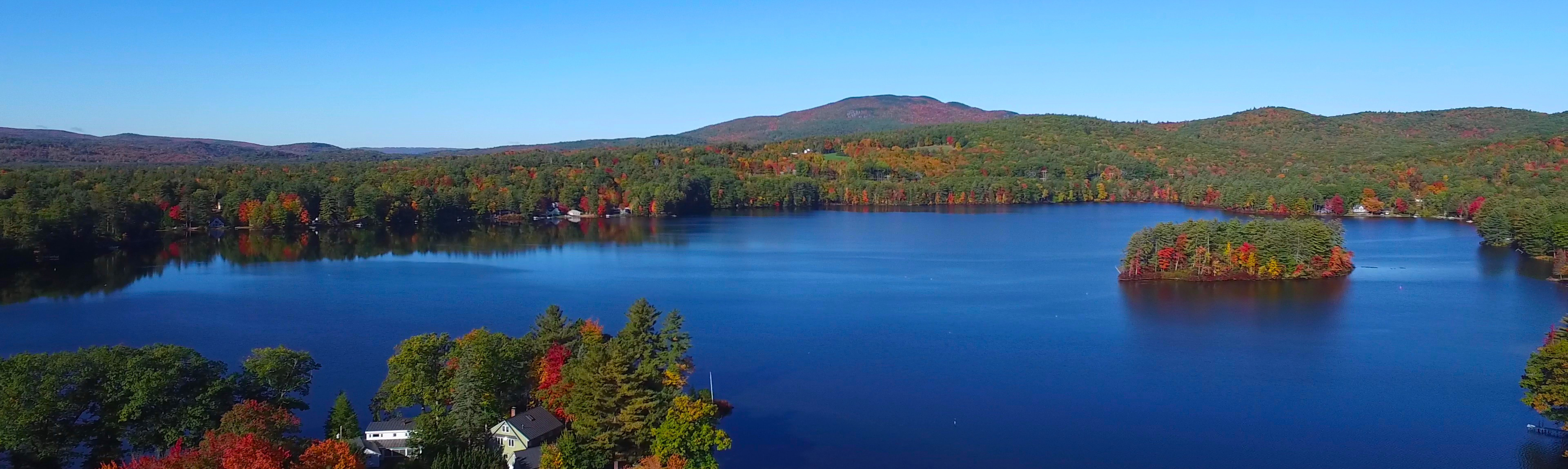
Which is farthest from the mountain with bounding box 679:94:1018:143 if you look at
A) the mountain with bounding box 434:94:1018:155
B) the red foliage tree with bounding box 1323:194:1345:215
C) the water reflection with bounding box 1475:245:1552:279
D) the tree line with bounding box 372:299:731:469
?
the tree line with bounding box 372:299:731:469

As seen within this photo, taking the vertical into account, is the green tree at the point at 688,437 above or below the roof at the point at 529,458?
above

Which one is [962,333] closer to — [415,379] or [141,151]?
[415,379]

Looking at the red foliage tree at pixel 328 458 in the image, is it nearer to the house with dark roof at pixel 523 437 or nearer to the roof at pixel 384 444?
the roof at pixel 384 444

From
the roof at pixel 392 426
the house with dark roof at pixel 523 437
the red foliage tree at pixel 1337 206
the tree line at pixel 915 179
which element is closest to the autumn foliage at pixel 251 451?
the roof at pixel 392 426

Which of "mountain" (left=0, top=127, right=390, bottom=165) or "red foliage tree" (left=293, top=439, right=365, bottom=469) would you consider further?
"mountain" (left=0, top=127, right=390, bottom=165)

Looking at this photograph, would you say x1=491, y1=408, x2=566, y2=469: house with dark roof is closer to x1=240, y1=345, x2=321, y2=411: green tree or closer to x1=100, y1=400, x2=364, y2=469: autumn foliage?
x1=100, y1=400, x2=364, y2=469: autumn foliage

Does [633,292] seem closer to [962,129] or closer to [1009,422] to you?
[1009,422]

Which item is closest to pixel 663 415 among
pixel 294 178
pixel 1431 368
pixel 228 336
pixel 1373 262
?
pixel 228 336
